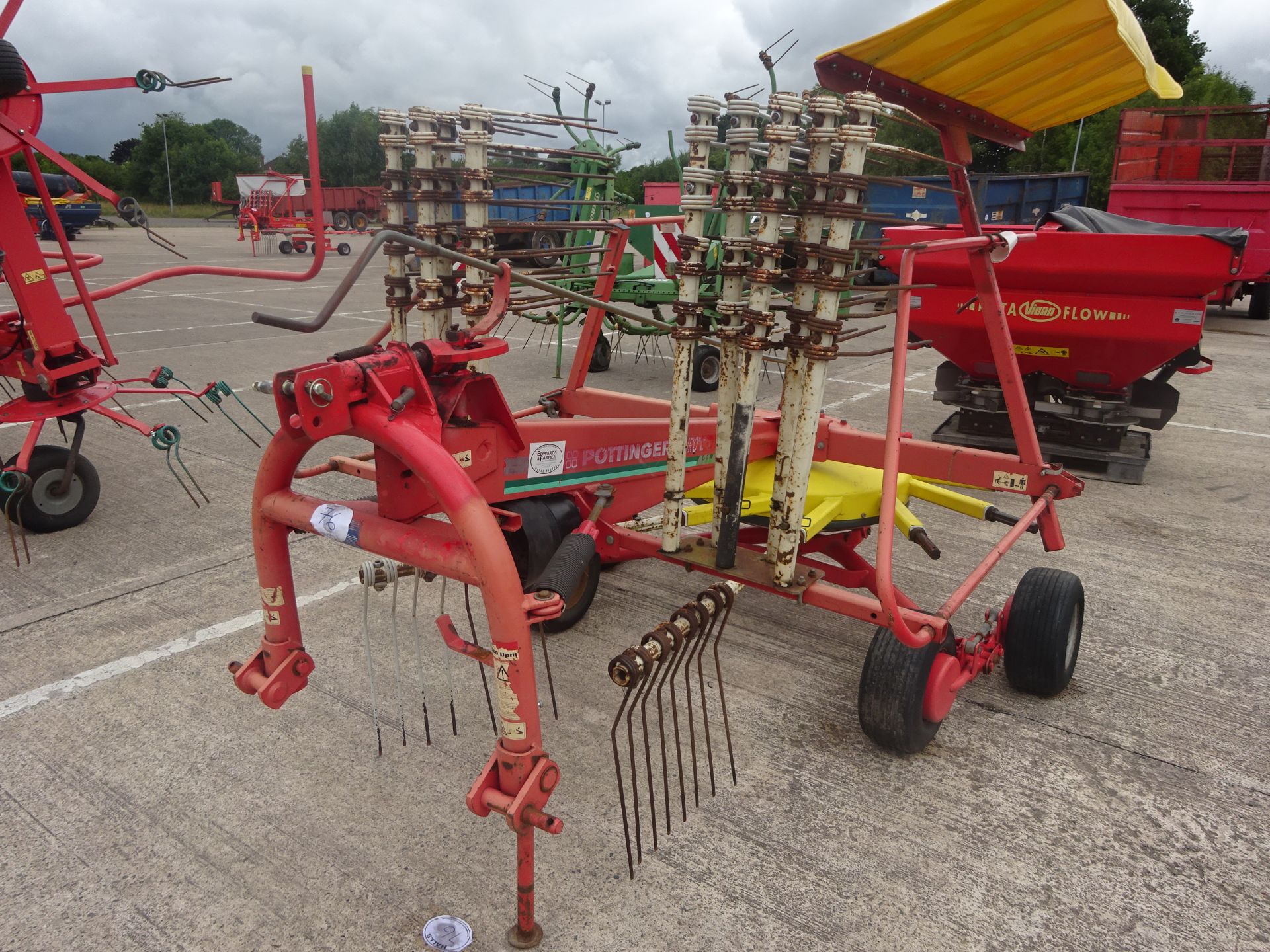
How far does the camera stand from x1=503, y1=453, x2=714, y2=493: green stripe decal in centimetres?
299

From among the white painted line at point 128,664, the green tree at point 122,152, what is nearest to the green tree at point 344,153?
the green tree at point 122,152

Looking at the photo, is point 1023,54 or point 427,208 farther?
point 427,208

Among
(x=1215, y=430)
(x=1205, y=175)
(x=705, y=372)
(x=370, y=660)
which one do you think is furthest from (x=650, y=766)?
(x=1205, y=175)

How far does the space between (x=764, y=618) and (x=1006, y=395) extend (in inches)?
52.3

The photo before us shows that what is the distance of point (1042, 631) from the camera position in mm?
3076

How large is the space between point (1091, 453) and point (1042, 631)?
3394 millimetres

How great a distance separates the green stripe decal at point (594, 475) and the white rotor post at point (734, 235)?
68 cm

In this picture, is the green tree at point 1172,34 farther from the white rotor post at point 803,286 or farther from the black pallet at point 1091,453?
the white rotor post at point 803,286

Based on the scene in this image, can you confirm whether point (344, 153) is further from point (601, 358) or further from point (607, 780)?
point (607, 780)

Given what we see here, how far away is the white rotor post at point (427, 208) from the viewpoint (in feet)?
8.86

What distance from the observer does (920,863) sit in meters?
2.39

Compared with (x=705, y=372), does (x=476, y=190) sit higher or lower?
higher

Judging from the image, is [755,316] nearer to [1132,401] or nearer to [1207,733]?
[1207,733]

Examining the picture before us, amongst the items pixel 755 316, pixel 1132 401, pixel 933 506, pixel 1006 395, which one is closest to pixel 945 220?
pixel 1132 401
